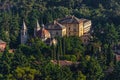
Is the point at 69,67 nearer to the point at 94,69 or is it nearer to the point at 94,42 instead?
the point at 94,69

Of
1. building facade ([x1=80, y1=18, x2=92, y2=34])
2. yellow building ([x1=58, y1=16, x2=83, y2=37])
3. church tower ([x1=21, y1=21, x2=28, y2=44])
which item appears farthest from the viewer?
building facade ([x1=80, y1=18, x2=92, y2=34])

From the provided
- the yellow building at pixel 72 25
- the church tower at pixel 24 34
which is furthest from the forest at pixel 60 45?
the yellow building at pixel 72 25

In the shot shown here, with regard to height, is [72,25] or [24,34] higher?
[72,25]

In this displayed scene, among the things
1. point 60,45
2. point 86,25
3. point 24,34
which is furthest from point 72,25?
point 60,45

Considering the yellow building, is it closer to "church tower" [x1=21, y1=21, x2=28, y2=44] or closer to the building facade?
the building facade

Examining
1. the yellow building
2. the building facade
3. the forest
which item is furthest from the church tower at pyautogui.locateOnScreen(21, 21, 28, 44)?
the building facade

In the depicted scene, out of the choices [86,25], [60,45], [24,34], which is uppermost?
[86,25]

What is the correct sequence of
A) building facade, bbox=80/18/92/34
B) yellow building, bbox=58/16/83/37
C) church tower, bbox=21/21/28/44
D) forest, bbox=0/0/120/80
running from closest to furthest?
1. forest, bbox=0/0/120/80
2. church tower, bbox=21/21/28/44
3. yellow building, bbox=58/16/83/37
4. building facade, bbox=80/18/92/34

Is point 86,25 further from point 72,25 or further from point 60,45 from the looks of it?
point 60,45
